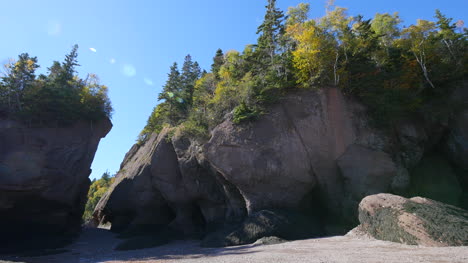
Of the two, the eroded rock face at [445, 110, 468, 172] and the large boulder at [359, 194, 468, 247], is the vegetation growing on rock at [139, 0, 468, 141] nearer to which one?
the eroded rock face at [445, 110, 468, 172]

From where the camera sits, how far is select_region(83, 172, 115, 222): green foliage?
66062 millimetres

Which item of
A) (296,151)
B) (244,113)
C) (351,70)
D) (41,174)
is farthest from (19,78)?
(351,70)

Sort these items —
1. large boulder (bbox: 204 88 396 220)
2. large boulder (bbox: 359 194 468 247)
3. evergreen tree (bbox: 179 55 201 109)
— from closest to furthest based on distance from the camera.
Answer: large boulder (bbox: 359 194 468 247) < large boulder (bbox: 204 88 396 220) < evergreen tree (bbox: 179 55 201 109)

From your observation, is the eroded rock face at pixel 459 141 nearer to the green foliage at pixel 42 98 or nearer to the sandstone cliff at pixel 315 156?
the sandstone cliff at pixel 315 156

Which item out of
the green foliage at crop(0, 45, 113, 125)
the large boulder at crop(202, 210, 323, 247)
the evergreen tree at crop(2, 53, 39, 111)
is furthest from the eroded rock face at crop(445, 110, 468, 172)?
the evergreen tree at crop(2, 53, 39, 111)

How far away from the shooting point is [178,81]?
123 feet

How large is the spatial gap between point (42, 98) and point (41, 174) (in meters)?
7.56

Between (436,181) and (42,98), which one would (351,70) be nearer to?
(436,181)

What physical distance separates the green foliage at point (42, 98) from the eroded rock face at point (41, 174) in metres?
1.08

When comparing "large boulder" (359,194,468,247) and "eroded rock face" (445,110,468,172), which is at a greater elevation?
"eroded rock face" (445,110,468,172)

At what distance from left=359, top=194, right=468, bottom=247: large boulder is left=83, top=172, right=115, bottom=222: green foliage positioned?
5696 centimetres

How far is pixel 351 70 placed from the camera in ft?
70.9

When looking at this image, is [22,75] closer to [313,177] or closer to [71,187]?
[71,187]

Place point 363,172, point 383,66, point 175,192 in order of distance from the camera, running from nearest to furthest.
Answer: point 363,172
point 383,66
point 175,192
